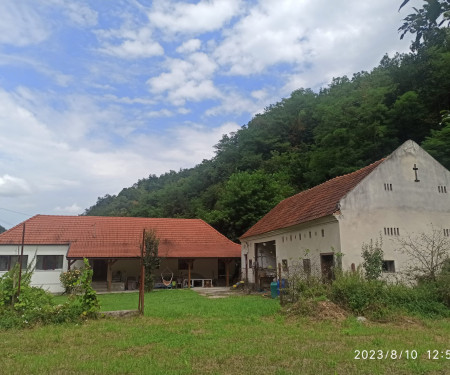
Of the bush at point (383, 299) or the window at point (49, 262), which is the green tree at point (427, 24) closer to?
the bush at point (383, 299)

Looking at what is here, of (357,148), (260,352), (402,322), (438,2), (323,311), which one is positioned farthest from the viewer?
(357,148)

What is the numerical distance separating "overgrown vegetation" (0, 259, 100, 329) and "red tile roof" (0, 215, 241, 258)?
13.1 metres

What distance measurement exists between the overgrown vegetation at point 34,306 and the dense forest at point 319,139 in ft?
51.3

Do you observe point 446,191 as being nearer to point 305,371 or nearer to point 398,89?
point 305,371

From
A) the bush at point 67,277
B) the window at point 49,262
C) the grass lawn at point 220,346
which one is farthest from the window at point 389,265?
the window at point 49,262

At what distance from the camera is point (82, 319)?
32.1ft

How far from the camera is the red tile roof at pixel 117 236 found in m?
23.6

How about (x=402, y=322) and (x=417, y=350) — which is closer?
(x=417, y=350)

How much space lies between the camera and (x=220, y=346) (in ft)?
22.6

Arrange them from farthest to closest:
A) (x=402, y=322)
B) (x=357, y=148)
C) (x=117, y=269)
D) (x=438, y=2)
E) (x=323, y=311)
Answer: (x=357, y=148), (x=117, y=269), (x=323, y=311), (x=402, y=322), (x=438, y=2)

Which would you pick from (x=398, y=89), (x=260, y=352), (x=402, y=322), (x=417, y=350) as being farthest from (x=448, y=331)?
(x=398, y=89)

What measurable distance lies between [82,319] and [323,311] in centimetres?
655
